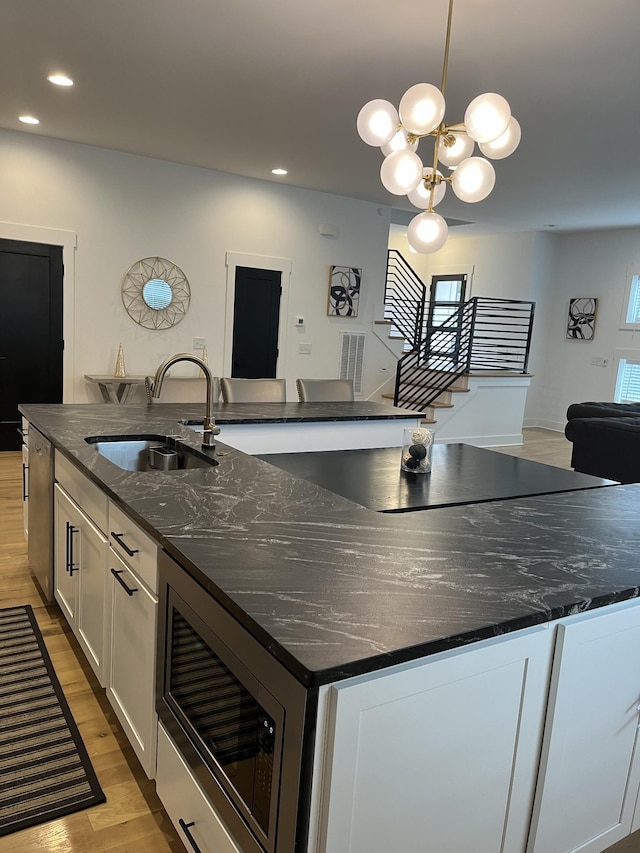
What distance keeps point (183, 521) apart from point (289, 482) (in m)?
0.57

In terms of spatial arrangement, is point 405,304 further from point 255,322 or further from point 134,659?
point 134,659

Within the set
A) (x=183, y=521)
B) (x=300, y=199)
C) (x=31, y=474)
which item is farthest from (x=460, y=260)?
(x=183, y=521)

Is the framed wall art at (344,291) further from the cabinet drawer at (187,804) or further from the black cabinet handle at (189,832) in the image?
the black cabinet handle at (189,832)

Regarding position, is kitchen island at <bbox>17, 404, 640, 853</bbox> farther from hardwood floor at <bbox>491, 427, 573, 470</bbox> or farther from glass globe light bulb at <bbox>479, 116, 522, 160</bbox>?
hardwood floor at <bbox>491, 427, 573, 470</bbox>

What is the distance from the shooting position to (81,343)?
6305 millimetres

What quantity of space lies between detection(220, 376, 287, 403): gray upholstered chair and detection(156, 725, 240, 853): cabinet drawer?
106 inches

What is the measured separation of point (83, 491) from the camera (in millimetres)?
2338

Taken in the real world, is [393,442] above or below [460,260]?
below

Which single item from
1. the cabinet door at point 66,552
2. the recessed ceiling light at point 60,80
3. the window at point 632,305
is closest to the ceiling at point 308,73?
the recessed ceiling light at point 60,80

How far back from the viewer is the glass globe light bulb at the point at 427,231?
9.84 feet

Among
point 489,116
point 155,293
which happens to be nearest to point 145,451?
point 489,116

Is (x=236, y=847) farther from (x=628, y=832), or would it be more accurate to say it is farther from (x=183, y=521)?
(x=628, y=832)

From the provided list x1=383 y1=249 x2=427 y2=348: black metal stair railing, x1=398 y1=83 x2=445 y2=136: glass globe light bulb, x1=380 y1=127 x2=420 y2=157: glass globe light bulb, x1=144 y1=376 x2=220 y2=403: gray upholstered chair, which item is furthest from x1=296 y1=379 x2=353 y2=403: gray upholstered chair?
x1=383 y1=249 x2=427 y2=348: black metal stair railing

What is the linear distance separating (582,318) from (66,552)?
897 cm
